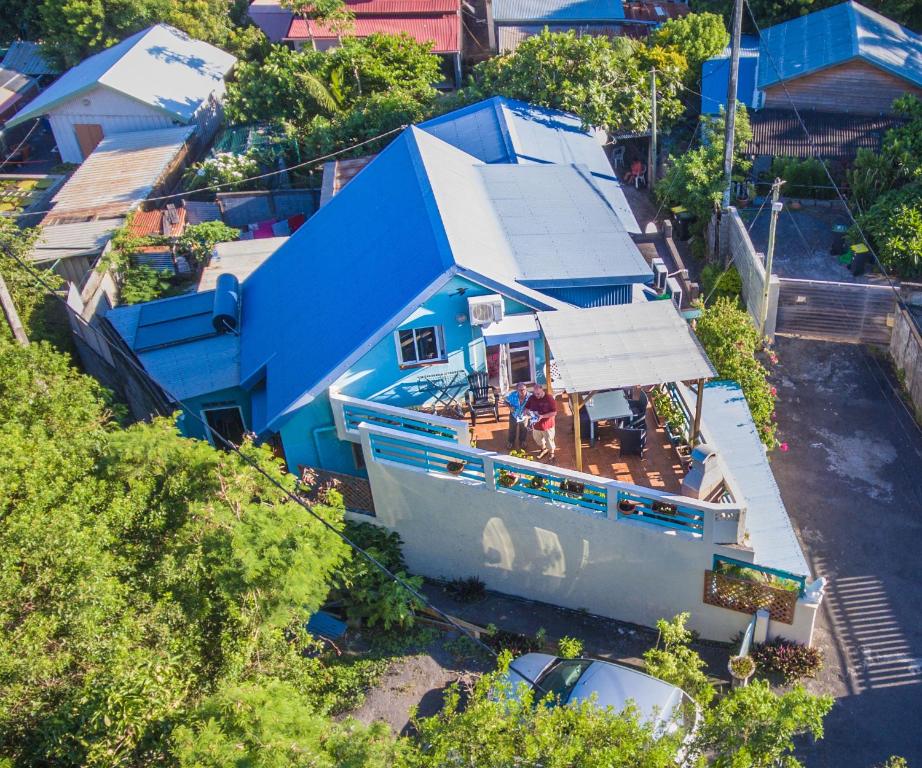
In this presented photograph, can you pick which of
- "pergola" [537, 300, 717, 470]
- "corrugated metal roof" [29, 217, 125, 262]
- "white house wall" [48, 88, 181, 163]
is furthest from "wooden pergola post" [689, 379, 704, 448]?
"white house wall" [48, 88, 181, 163]

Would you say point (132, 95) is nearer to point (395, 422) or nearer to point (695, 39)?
point (695, 39)

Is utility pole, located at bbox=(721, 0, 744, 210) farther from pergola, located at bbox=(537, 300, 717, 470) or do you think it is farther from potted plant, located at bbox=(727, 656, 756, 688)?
potted plant, located at bbox=(727, 656, 756, 688)

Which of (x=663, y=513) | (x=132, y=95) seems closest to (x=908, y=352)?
(x=663, y=513)

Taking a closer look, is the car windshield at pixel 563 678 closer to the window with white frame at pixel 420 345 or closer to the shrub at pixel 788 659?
the shrub at pixel 788 659

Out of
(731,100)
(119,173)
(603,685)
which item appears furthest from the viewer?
(119,173)

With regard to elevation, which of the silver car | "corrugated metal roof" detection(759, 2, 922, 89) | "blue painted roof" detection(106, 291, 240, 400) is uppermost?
"corrugated metal roof" detection(759, 2, 922, 89)

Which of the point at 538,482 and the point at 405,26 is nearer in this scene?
the point at 538,482
